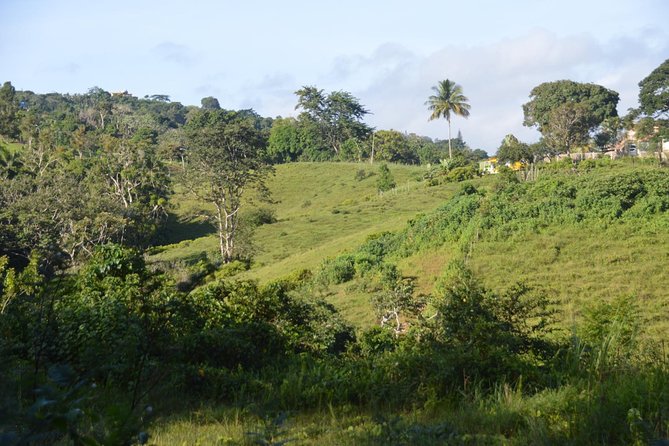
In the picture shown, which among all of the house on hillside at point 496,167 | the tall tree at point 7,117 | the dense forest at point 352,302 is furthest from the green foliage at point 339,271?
the tall tree at point 7,117

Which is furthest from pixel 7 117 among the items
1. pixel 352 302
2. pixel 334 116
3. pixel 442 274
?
pixel 442 274

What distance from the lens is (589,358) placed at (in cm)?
507

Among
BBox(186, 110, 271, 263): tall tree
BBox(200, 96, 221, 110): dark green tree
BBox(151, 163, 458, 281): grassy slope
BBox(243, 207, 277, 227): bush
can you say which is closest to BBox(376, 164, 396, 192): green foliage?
BBox(151, 163, 458, 281): grassy slope

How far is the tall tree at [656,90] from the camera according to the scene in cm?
4631

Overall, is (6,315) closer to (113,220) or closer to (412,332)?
(412,332)

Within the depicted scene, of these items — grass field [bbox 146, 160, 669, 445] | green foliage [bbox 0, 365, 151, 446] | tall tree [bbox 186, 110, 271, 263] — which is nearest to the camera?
green foliage [bbox 0, 365, 151, 446]

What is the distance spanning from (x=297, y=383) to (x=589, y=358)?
7.72 feet

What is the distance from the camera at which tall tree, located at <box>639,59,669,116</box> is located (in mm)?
46312

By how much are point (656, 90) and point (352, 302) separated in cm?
3810

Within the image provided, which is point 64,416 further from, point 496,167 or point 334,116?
point 334,116

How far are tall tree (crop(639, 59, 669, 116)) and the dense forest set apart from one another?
241 mm

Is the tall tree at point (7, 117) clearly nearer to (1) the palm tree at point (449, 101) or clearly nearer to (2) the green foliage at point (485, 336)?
(1) the palm tree at point (449, 101)

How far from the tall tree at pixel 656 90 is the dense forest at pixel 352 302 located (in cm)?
24

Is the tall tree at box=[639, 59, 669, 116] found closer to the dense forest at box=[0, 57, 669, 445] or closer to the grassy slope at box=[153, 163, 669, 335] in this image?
the dense forest at box=[0, 57, 669, 445]
